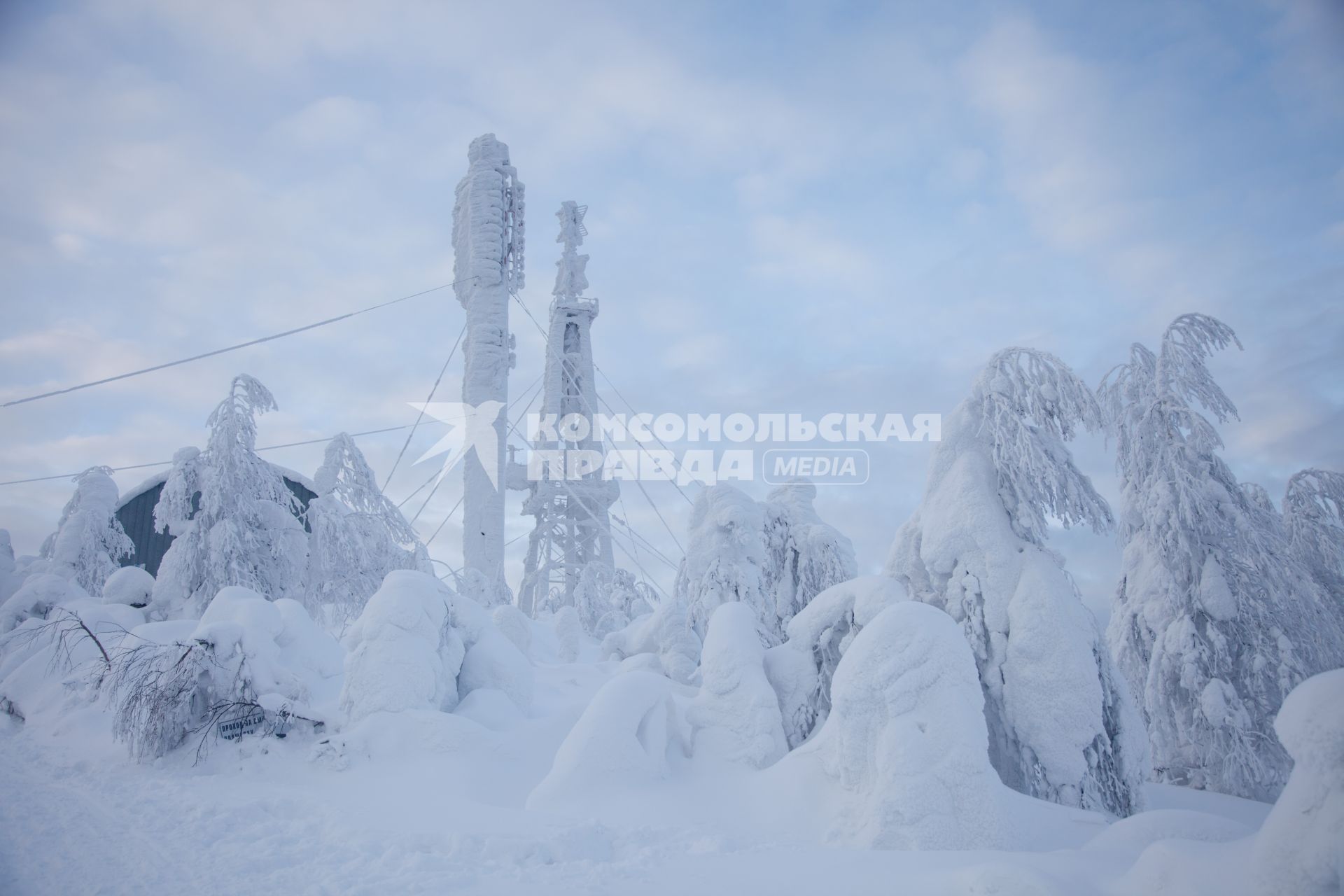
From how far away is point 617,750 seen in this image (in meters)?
7.66

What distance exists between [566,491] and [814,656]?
16403 millimetres

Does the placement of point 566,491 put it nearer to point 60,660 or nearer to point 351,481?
point 351,481

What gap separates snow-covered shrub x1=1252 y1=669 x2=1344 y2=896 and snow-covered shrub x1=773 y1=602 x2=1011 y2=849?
225 centimetres

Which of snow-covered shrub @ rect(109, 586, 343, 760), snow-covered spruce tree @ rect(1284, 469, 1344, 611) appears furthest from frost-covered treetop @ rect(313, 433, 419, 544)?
snow-covered spruce tree @ rect(1284, 469, 1344, 611)

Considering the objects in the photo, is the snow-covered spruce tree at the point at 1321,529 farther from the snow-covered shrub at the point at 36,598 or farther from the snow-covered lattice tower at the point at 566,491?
the snow-covered shrub at the point at 36,598

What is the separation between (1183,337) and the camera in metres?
10.9

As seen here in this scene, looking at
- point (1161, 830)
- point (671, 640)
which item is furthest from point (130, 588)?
point (1161, 830)

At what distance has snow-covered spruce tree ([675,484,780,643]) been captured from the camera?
14.3 metres

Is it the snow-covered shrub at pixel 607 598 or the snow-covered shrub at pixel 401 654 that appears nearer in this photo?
the snow-covered shrub at pixel 401 654

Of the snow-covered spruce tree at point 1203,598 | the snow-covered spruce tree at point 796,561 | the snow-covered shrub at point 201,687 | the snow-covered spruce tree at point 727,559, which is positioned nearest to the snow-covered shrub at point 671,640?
the snow-covered spruce tree at point 727,559

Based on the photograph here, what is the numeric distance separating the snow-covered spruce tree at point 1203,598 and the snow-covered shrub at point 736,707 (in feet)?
19.5

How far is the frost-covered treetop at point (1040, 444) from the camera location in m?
8.34

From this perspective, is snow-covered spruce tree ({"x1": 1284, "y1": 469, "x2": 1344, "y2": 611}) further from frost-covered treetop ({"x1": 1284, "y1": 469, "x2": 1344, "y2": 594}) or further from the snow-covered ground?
the snow-covered ground

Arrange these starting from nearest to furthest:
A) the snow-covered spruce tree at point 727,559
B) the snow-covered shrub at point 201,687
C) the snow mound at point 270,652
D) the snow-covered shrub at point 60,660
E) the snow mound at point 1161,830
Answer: the snow mound at point 1161,830 → the snow-covered shrub at point 201,687 → the snow mound at point 270,652 → the snow-covered shrub at point 60,660 → the snow-covered spruce tree at point 727,559
